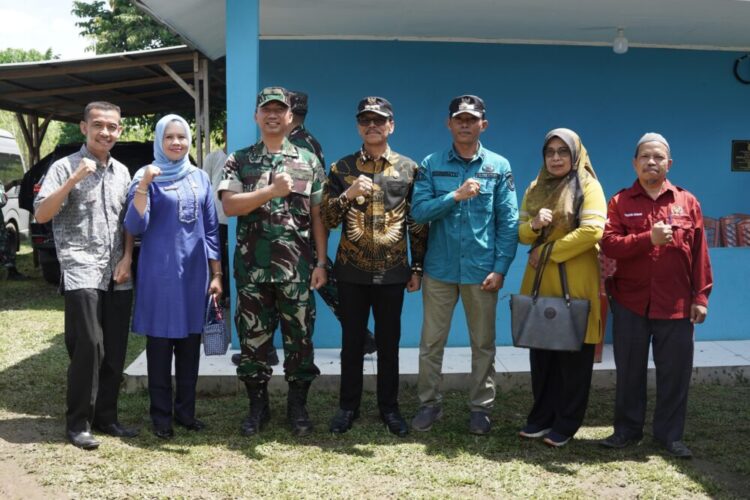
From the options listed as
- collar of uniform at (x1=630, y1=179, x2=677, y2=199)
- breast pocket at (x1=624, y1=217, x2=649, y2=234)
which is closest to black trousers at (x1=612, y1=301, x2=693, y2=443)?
breast pocket at (x1=624, y1=217, x2=649, y2=234)

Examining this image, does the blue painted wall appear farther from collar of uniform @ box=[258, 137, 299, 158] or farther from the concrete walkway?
collar of uniform @ box=[258, 137, 299, 158]

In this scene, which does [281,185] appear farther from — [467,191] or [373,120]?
[467,191]

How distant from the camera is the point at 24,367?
18.6ft

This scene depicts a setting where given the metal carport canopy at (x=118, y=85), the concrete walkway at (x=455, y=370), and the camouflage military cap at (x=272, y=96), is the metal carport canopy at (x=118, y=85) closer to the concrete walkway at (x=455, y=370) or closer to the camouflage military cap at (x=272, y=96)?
the concrete walkway at (x=455, y=370)

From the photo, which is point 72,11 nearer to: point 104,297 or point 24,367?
point 24,367

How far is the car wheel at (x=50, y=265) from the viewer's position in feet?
29.8

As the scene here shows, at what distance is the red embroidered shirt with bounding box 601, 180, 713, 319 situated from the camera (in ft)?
12.4

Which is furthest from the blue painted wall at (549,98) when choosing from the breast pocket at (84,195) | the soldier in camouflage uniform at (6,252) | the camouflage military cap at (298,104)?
the soldier in camouflage uniform at (6,252)

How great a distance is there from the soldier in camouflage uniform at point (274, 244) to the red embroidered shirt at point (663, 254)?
1577mm

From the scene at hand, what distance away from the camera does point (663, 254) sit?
3.79 meters

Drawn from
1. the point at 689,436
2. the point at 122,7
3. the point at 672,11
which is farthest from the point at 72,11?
the point at 689,436

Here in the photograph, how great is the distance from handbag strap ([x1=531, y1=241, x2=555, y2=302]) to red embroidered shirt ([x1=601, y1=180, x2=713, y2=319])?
29cm

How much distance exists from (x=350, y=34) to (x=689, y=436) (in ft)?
12.8

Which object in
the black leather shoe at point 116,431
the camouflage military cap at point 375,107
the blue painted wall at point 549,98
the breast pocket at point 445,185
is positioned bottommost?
the black leather shoe at point 116,431
